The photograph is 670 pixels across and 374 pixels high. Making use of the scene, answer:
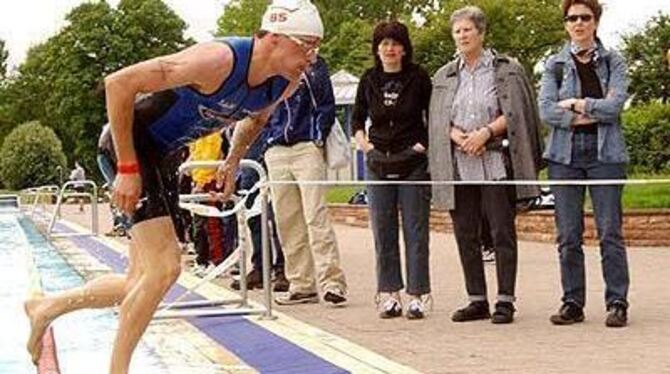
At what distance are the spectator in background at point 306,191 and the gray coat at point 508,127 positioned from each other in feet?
4.54

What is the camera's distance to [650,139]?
25.6 m

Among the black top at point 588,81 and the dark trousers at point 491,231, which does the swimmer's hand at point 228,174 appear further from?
the black top at point 588,81

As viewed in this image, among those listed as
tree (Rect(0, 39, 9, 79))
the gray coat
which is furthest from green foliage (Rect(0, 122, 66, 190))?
the gray coat

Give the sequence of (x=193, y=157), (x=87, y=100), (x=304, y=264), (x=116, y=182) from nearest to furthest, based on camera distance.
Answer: (x=116, y=182)
(x=304, y=264)
(x=193, y=157)
(x=87, y=100)

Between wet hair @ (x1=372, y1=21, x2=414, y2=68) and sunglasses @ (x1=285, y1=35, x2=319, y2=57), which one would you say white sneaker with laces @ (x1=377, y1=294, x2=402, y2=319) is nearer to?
wet hair @ (x1=372, y1=21, x2=414, y2=68)

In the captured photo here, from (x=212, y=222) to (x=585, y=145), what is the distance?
5.66m

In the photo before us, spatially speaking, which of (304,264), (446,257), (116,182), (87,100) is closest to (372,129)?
(304,264)

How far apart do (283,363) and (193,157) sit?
637cm

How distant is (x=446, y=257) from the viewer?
15.2 meters

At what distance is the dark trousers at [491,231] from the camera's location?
8195mm

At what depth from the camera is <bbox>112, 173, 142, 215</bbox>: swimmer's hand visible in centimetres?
534

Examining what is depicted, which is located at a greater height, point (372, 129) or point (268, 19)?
point (268, 19)

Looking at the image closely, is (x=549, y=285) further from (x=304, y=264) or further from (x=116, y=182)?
(x=116, y=182)

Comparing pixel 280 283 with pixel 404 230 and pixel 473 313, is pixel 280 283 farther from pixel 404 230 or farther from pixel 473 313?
pixel 473 313
